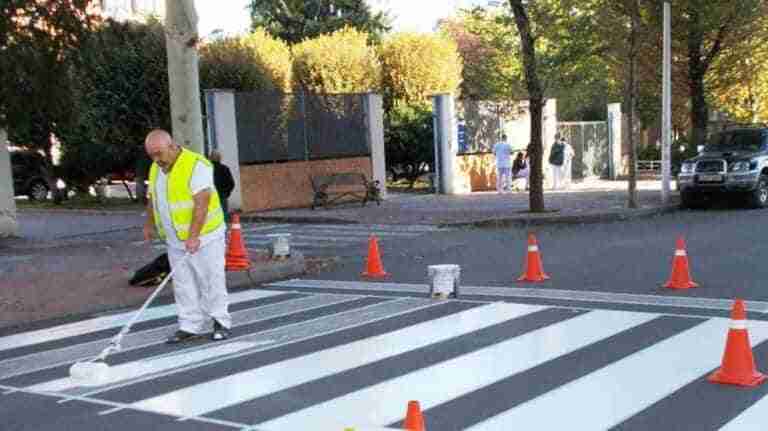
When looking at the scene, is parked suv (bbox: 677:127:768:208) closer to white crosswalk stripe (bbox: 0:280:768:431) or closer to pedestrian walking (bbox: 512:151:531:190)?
pedestrian walking (bbox: 512:151:531:190)

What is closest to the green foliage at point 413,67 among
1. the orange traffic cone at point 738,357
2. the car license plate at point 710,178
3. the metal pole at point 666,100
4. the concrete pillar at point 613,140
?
the concrete pillar at point 613,140

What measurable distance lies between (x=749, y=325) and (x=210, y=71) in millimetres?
20135

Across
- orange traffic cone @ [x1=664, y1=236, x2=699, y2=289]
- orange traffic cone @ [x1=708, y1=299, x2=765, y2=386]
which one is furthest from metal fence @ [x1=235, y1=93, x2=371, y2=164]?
orange traffic cone @ [x1=708, y1=299, x2=765, y2=386]

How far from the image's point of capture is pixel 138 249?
50.0 feet

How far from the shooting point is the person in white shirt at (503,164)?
90.8ft

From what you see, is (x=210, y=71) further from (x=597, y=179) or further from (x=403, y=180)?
(x=597, y=179)

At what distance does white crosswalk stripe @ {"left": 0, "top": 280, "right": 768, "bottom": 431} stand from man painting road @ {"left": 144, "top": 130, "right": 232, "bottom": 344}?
0.31 metres

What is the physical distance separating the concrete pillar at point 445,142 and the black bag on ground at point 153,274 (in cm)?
1717

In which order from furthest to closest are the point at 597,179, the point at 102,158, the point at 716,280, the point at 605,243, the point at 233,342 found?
the point at 597,179 → the point at 102,158 → the point at 605,243 → the point at 716,280 → the point at 233,342

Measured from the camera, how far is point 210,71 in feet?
85.0

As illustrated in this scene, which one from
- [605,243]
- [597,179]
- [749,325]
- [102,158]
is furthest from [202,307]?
[597,179]

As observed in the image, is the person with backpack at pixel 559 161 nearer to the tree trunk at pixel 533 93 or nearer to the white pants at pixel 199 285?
the tree trunk at pixel 533 93

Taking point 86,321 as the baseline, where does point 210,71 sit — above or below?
above

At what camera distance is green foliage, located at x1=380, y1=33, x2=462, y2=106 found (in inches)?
1251
